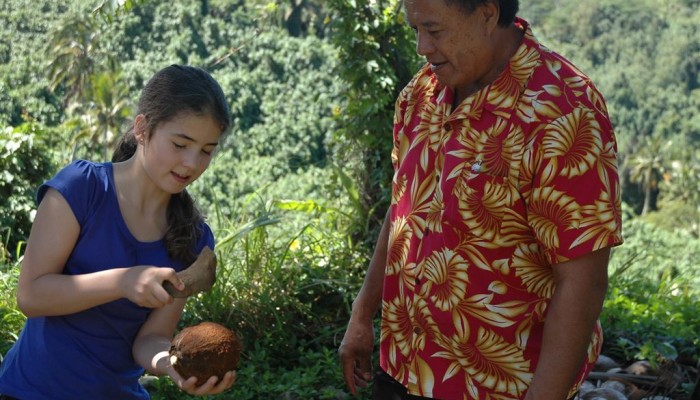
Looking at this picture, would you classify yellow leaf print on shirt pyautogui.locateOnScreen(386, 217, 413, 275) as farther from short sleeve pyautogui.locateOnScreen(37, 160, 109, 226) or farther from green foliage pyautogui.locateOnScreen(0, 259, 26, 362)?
green foliage pyautogui.locateOnScreen(0, 259, 26, 362)

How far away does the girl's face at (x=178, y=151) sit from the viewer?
7.96 feet

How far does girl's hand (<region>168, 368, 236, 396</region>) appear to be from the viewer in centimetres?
227

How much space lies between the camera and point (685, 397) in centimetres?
471

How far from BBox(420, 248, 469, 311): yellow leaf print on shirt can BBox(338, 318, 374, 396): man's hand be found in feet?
1.48

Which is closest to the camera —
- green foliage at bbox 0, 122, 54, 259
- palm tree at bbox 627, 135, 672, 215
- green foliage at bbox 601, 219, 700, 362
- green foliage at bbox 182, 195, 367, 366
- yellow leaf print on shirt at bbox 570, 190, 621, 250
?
yellow leaf print on shirt at bbox 570, 190, 621, 250

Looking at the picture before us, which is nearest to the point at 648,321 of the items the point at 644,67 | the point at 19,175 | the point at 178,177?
the point at 178,177

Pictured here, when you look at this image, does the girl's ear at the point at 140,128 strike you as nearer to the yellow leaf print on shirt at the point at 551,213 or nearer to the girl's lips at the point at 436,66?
the girl's lips at the point at 436,66

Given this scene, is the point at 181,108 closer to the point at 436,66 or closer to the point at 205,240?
the point at 205,240

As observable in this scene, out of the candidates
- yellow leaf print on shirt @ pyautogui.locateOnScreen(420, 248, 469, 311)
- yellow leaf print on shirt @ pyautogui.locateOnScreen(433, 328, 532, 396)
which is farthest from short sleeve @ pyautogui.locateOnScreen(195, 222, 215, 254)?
yellow leaf print on shirt @ pyautogui.locateOnScreen(433, 328, 532, 396)

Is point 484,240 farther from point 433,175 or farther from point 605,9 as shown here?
point 605,9

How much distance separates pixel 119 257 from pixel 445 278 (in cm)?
82

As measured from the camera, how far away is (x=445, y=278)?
2.37 m

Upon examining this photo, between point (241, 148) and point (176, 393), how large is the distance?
2319 cm

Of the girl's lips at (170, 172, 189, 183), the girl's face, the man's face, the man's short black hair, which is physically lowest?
the girl's lips at (170, 172, 189, 183)
